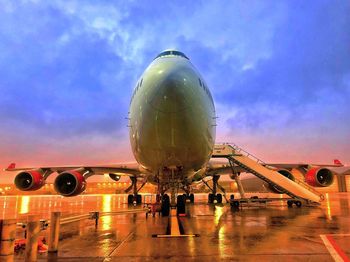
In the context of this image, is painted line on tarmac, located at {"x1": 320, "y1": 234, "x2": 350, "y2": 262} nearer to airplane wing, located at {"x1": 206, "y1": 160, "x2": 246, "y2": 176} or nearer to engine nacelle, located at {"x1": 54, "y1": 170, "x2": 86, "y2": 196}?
airplane wing, located at {"x1": 206, "y1": 160, "x2": 246, "y2": 176}

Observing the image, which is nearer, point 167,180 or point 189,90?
point 189,90

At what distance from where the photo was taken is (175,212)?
12312 millimetres

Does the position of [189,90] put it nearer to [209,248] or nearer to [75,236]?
[209,248]

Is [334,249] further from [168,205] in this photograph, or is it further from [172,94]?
[168,205]

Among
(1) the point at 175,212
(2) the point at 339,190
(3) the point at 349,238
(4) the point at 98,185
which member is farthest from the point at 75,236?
(4) the point at 98,185

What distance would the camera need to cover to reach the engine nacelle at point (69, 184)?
1491 cm

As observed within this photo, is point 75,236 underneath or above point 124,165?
underneath

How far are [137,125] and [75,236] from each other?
3325mm

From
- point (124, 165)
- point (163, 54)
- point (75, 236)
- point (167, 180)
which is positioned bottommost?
point (75, 236)

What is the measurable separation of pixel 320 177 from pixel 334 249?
12583 millimetres

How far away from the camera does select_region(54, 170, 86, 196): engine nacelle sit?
14.9 metres

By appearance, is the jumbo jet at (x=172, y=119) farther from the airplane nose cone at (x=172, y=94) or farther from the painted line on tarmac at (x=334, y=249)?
the painted line on tarmac at (x=334, y=249)

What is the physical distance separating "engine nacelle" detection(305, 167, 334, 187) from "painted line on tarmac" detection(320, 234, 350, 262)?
10627 mm

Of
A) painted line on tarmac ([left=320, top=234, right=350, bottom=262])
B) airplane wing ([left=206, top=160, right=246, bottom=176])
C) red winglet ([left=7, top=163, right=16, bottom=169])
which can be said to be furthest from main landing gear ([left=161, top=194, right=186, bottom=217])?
red winglet ([left=7, top=163, right=16, bottom=169])
